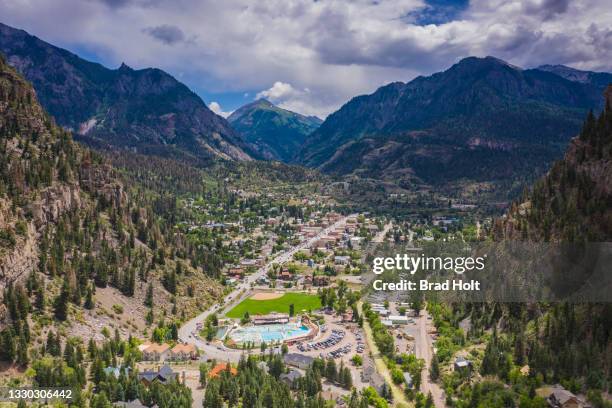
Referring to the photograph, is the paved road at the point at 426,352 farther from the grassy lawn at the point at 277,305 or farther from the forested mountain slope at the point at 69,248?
the forested mountain slope at the point at 69,248

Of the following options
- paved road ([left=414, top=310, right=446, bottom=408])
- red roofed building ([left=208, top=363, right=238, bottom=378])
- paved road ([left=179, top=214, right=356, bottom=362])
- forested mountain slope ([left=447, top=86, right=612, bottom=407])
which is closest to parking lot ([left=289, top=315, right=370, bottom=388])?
paved road ([left=414, top=310, right=446, bottom=408])

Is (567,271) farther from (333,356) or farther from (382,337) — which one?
(333,356)

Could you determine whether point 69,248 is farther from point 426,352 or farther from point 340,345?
point 426,352

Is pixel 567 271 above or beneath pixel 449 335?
above

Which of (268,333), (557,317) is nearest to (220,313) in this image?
(268,333)

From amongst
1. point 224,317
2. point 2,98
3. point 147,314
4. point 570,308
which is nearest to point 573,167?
A: point 570,308

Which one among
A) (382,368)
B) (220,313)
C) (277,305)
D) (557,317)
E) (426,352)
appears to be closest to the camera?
(557,317)
